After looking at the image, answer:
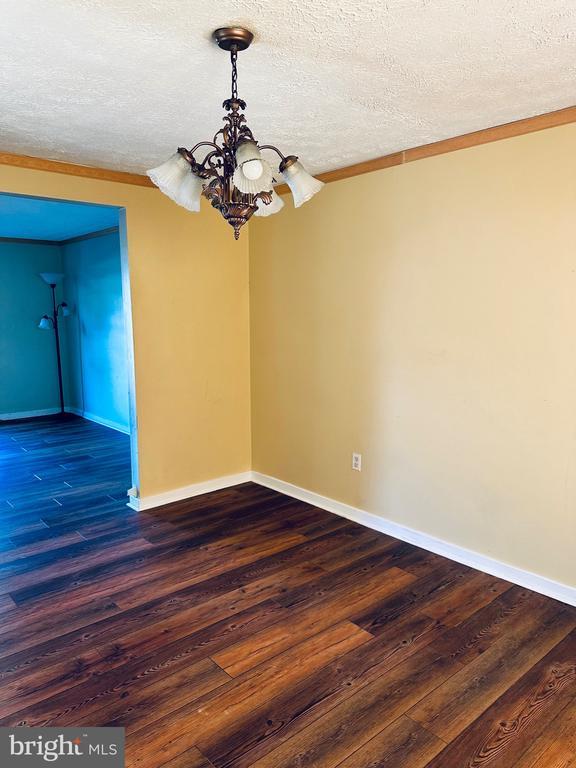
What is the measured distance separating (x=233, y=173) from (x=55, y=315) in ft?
20.4

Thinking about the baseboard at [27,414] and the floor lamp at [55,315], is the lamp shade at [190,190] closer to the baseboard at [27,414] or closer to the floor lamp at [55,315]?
the floor lamp at [55,315]

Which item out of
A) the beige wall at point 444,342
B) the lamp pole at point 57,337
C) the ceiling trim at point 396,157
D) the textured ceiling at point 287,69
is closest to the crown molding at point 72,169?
the ceiling trim at point 396,157

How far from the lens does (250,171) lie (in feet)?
5.34

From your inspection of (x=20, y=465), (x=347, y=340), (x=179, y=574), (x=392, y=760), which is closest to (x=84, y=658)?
(x=179, y=574)

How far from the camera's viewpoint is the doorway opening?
487 centimetres

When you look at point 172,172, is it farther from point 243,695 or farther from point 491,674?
point 491,674

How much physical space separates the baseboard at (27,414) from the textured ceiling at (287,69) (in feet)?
16.1

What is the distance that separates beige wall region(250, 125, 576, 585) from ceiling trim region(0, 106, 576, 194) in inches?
1.7

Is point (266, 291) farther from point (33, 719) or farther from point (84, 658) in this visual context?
point (33, 719)

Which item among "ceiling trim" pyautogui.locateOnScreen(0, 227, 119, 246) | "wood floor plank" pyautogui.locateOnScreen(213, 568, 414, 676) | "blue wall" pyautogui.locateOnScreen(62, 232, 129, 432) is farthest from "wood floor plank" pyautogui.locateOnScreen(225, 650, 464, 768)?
"ceiling trim" pyautogui.locateOnScreen(0, 227, 119, 246)

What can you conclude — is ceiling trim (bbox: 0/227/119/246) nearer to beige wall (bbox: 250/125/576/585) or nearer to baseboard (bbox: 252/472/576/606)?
beige wall (bbox: 250/125/576/585)

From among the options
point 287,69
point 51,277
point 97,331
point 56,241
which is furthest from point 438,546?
point 56,241

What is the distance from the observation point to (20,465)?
485 centimetres

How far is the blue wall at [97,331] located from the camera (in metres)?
6.05
